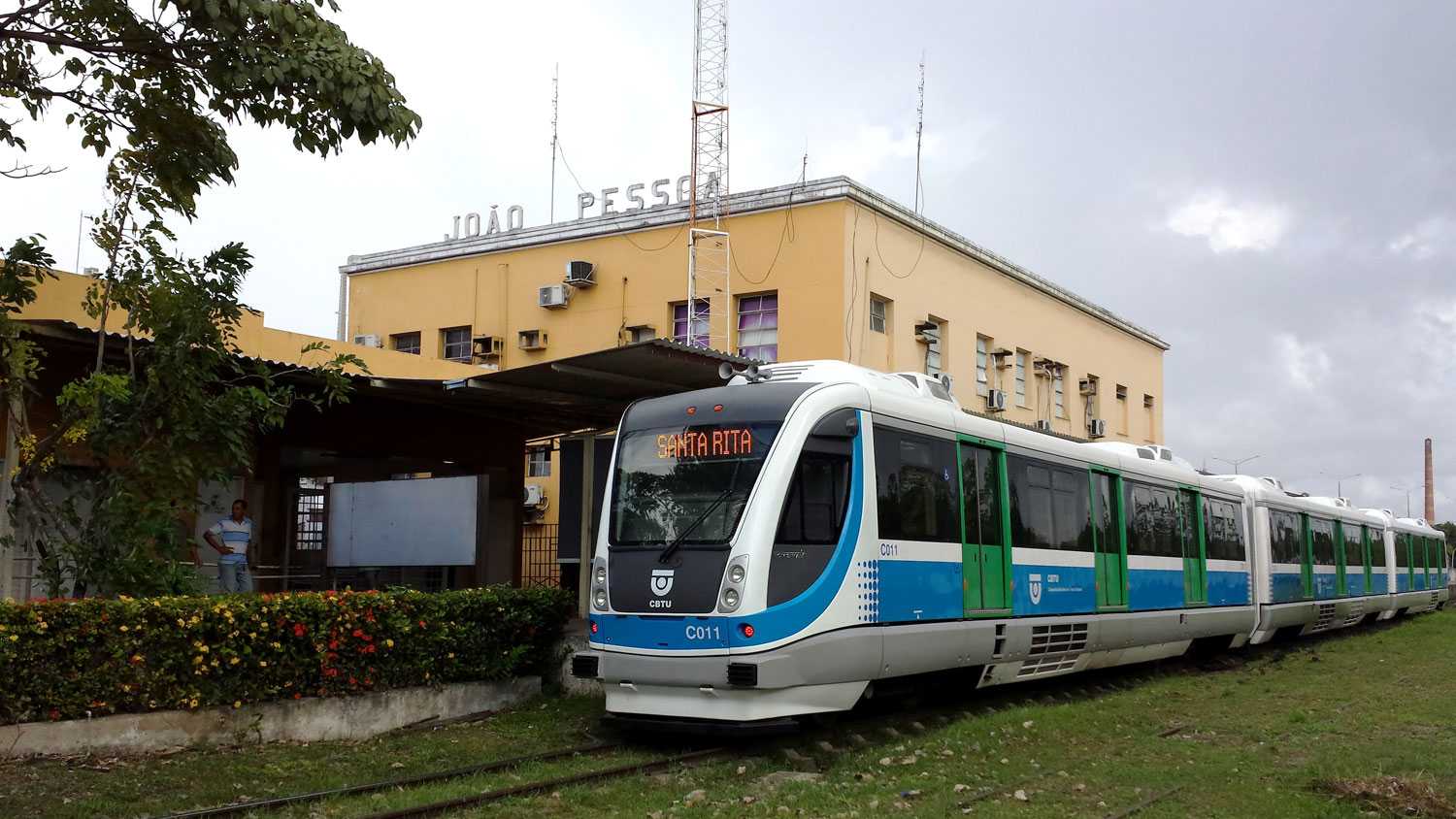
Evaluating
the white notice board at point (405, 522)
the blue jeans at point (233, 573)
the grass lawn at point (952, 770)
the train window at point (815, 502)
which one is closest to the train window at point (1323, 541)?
the grass lawn at point (952, 770)

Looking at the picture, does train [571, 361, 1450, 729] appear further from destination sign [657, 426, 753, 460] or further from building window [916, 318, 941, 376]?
building window [916, 318, 941, 376]

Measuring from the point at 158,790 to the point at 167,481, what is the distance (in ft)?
10.5

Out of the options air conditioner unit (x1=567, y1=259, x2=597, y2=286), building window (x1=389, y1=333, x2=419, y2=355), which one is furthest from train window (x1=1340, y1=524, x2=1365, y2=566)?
building window (x1=389, y1=333, x2=419, y2=355)

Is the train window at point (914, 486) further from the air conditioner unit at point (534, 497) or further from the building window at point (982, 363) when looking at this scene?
the air conditioner unit at point (534, 497)

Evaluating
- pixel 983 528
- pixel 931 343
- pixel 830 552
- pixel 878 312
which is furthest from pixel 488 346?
pixel 830 552

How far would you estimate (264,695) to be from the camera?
419 inches

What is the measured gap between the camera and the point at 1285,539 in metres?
22.4

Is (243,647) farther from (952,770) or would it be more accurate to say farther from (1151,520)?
(1151,520)

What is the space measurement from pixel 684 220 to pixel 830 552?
19.3 metres

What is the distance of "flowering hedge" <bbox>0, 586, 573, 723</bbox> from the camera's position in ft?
30.4

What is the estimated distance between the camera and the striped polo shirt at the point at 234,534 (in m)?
14.5

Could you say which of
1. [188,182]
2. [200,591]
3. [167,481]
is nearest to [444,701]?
[200,591]

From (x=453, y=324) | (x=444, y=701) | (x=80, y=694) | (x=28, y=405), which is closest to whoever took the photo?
(x=80, y=694)

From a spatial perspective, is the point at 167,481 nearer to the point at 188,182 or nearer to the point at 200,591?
the point at 200,591
